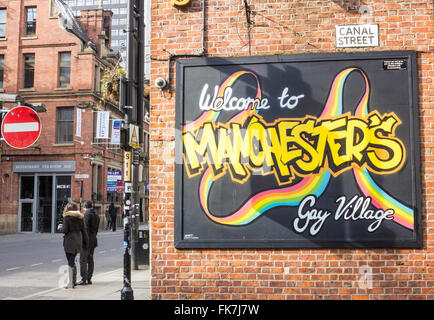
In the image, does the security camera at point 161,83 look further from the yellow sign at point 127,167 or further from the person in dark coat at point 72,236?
the person in dark coat at point 72,236

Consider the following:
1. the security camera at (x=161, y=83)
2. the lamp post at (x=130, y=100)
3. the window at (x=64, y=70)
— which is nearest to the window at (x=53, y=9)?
the window at (x=64, y=70)

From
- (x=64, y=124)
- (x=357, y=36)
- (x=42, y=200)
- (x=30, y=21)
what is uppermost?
(x=30, y=21)

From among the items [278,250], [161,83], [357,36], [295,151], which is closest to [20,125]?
[161,83]

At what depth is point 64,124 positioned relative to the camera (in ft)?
120

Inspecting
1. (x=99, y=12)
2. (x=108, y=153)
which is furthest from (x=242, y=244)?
(x=99, y=12)

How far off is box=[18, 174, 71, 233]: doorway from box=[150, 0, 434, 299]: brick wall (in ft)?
96.7

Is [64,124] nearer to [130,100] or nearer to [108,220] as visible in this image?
[108,220]

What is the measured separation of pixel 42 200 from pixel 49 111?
6.24 m

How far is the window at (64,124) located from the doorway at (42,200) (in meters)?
2.67

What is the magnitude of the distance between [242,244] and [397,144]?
2.53m

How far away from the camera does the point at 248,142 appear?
725cm

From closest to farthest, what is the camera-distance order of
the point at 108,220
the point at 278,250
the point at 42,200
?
the point at 278,250 → the point at 42,200 → the point at 108,220

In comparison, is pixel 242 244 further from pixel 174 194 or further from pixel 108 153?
pixel 108 153

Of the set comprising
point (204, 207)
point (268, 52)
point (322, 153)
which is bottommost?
point (204, 207)
